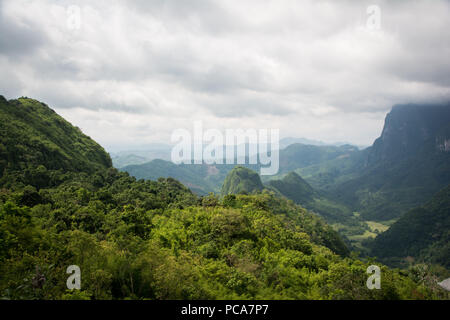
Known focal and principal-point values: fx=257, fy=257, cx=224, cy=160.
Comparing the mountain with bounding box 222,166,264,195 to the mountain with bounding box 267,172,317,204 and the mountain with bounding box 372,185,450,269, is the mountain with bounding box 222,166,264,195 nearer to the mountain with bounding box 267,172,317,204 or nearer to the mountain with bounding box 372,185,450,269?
the mountain with bounding box 267,172,317,204

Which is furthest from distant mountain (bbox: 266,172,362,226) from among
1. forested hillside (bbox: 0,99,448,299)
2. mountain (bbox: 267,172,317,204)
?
forested hillside (bbox: 0,99,448,299)

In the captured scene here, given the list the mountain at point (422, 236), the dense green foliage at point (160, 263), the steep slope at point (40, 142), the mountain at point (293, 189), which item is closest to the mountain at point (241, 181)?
the mountain at point (293, 189)

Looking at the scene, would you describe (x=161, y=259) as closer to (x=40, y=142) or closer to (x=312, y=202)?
(x=40, y=142)

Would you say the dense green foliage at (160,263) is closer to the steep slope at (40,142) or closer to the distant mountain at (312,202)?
the steep slope at (40,142)

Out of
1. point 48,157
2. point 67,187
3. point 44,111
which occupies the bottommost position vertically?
point 67,187

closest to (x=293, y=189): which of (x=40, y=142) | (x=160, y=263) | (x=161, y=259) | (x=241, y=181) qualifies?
(x=241, y=181)
